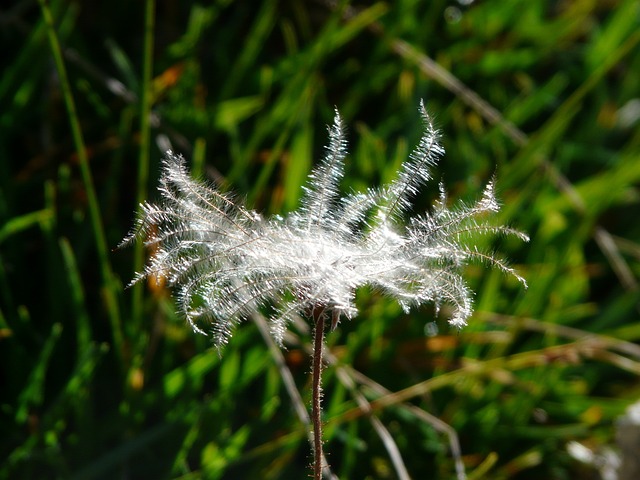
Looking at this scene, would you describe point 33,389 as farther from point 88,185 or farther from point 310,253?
point 310,253

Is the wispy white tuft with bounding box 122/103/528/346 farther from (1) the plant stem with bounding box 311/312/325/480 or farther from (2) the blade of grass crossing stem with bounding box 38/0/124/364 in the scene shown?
(2) the blade of grass crossing stem with bounding box 38/0/124/364

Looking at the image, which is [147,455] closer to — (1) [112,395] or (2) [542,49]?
(1) [112,395]

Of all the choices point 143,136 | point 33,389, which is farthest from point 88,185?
point 33,389

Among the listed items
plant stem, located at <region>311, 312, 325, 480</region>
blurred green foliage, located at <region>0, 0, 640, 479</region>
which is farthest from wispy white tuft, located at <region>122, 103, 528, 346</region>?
blurred green foliage, located at <region>0, 0, 640, 479</region>

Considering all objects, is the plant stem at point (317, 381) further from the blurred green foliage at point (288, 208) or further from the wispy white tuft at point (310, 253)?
the blurred green foliage at point (288, 208)

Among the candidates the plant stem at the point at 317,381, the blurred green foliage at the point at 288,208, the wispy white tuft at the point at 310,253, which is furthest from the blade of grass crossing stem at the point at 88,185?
the plant stem at the point at 317,381

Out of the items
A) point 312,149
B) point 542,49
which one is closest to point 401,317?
point 312,149
